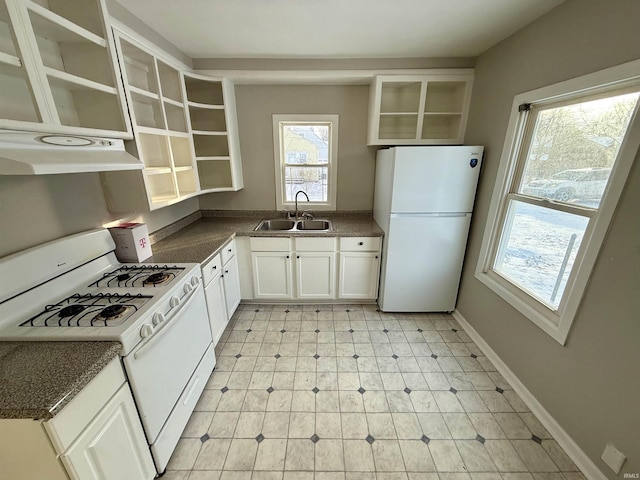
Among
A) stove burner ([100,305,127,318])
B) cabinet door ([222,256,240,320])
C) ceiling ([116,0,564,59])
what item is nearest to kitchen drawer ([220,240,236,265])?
cabinet door ([222,256,240,320])

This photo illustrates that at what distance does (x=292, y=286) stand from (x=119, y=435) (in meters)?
1.83

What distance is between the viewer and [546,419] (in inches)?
63.5

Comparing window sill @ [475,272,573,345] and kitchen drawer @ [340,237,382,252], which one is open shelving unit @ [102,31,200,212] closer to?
kitchen drawer @ [340,237,382,252]

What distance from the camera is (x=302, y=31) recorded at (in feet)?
6.38

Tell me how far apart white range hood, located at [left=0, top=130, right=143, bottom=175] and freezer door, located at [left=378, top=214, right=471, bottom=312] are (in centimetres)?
213

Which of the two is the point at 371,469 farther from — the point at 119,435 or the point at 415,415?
the point at 119,435

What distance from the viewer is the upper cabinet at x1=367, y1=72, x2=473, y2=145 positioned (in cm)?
246

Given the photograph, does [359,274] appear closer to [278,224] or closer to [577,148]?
[278,224]

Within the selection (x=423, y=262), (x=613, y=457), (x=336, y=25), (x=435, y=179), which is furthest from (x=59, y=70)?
(x=613, y=457)

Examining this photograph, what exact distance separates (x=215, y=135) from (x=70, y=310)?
2102mm

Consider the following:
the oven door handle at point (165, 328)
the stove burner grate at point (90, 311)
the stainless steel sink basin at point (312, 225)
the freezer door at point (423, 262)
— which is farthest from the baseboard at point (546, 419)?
the stove burner grate at point (90, 311)

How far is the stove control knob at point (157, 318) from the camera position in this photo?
1271mm

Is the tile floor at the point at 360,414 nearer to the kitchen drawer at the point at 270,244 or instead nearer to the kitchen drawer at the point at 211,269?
the kitchen drawer at the point at 211,269

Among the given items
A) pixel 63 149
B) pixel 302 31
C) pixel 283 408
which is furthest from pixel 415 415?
pixel 302 31
